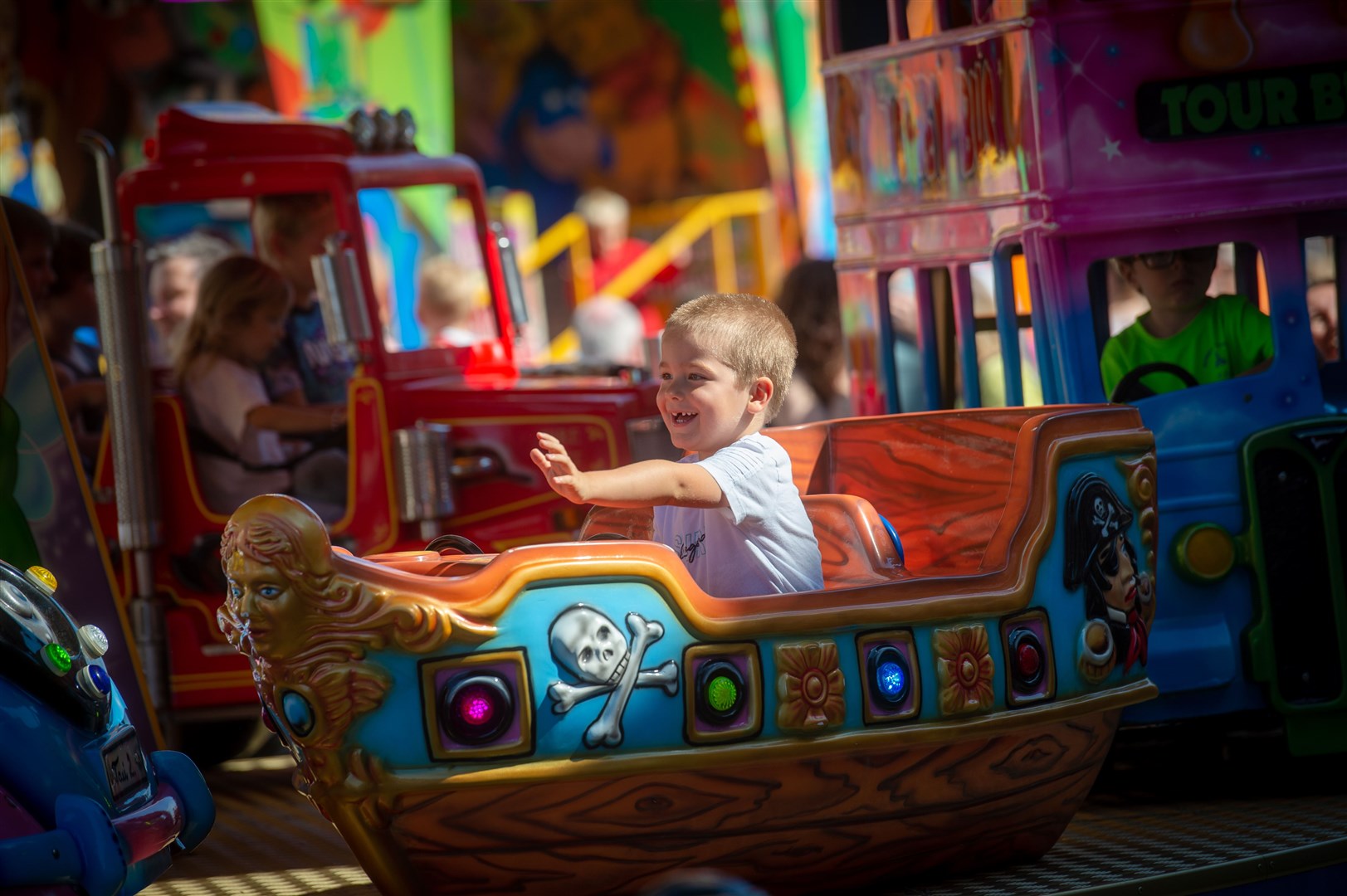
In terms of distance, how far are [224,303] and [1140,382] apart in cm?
254

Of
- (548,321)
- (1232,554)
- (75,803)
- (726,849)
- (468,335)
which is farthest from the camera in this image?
(548,321)

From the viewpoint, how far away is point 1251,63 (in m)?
3.51

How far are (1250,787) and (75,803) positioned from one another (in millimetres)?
2446

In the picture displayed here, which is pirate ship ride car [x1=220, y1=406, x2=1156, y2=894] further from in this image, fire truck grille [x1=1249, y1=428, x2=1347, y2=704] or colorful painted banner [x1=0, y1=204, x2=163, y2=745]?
colorful painted banner [x1=0, y1=204, x2=163, y2=745]

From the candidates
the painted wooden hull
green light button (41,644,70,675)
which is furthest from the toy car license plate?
the painted wooden hull

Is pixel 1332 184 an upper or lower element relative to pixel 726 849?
upper

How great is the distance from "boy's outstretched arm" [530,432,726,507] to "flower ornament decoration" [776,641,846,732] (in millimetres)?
330

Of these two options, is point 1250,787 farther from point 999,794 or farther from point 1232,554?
point 999,794

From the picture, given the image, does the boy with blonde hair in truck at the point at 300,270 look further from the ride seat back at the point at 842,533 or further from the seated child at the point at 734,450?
the seated child at the point at 734,450

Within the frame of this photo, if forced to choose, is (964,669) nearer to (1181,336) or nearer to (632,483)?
(632,483)

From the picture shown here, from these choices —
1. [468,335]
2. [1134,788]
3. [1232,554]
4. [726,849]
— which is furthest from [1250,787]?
[468,335]

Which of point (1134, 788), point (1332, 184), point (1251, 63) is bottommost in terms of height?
point (1134, 788)

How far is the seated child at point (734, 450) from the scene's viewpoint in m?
2.90

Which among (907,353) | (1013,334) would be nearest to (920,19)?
(1013,334)
